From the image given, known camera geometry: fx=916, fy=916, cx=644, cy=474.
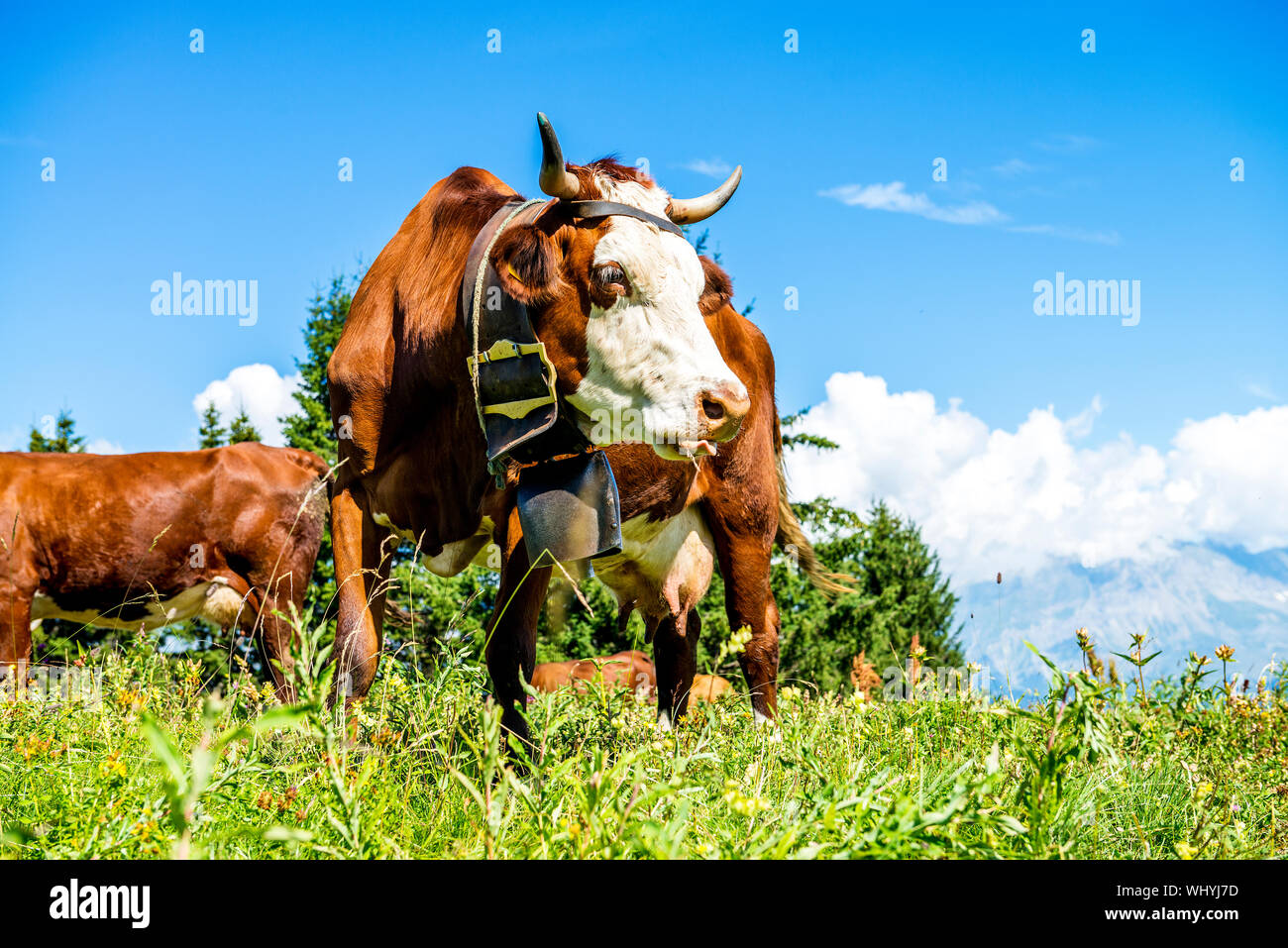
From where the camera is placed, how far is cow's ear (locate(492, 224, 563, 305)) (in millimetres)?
3320

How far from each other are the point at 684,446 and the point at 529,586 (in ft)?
3.70

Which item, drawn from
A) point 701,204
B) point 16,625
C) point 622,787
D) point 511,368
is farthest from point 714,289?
point 16,625

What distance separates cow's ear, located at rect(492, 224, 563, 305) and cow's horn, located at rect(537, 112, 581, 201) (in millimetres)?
166

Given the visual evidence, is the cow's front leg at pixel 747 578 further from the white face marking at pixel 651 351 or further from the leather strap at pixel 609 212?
the leather strap at pixel 609 212

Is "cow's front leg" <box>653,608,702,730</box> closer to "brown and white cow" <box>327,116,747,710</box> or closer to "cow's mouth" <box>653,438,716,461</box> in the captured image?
"brown and white cow" <box>327,116,747,710</box>

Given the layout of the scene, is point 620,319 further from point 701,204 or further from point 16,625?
point 16,625

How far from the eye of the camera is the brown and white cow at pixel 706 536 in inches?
191

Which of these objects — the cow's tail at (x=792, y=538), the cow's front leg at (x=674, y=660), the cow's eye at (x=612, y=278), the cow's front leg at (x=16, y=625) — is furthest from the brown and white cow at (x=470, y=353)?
the cow's front leg at (x=16, y=625)

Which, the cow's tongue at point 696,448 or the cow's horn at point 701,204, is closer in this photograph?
the cow's tongue at point 696,448

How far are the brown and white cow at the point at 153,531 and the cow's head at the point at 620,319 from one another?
6.21 metres

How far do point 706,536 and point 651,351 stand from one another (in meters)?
2.37

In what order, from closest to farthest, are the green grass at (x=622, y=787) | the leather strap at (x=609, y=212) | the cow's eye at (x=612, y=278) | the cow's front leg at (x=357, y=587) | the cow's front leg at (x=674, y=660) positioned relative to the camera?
the green grass at (x=622, y=787) < the cow's eye at (x=612, y=278) < the leather strap at (x=609, y=212) < the cow's front leg at (x=357, y=587) < the cow's front leg at (x=674, y=660)
